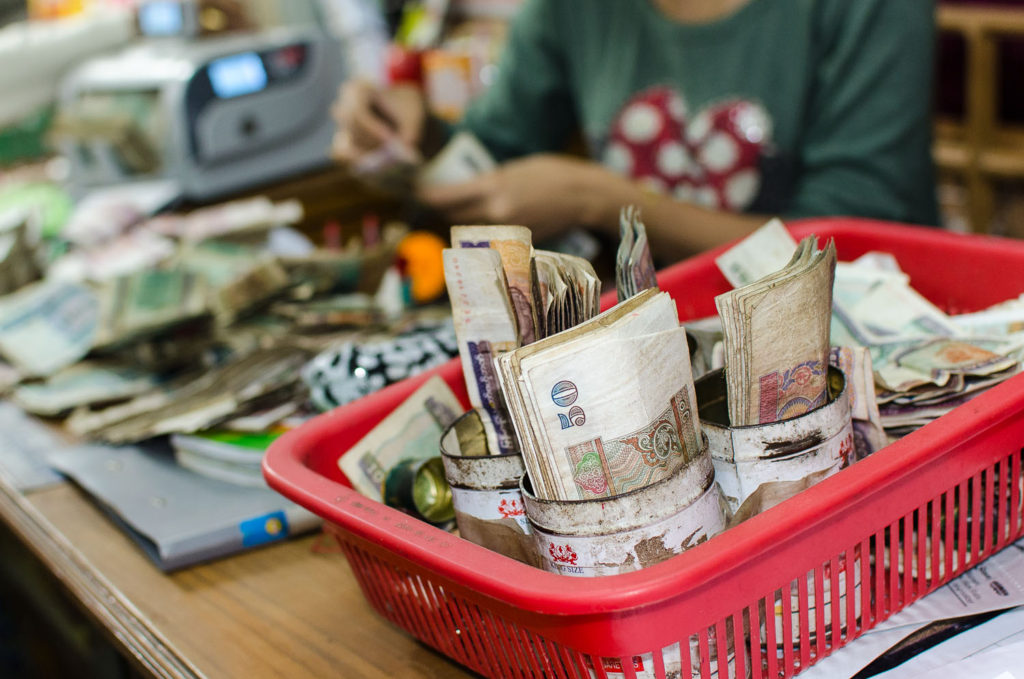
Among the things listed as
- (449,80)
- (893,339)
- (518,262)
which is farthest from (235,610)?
(449,80)

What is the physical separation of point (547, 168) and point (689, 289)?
57cm

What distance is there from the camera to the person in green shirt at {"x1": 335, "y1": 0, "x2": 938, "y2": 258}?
149 cm

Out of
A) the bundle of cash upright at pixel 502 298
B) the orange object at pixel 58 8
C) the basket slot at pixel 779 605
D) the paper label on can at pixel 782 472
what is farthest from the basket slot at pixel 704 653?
the orange object at pixel 58 8

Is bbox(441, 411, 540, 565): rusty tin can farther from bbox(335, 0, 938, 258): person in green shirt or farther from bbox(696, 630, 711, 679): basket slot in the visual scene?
bbox(335, 0, 938, 258): person in green shirt

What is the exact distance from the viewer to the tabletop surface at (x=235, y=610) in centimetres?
78

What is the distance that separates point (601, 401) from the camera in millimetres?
618

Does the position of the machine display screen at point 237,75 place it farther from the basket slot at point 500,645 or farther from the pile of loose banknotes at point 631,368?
the basket slot at point 500,645

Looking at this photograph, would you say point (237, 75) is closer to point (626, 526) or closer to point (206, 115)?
point (206, 115)

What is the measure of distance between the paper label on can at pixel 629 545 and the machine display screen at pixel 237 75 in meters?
1.85

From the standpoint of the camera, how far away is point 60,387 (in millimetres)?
1388

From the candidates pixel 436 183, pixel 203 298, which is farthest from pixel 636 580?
pixel 436 183

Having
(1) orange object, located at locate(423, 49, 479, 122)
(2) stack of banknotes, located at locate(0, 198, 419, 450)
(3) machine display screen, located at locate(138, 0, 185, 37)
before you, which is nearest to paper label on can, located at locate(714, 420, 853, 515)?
(2) stack of banknotes, located at locate(0, 198, 419, 450)

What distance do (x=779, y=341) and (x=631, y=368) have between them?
0.12 meters

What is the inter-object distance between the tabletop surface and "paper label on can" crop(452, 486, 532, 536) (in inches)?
5.3
